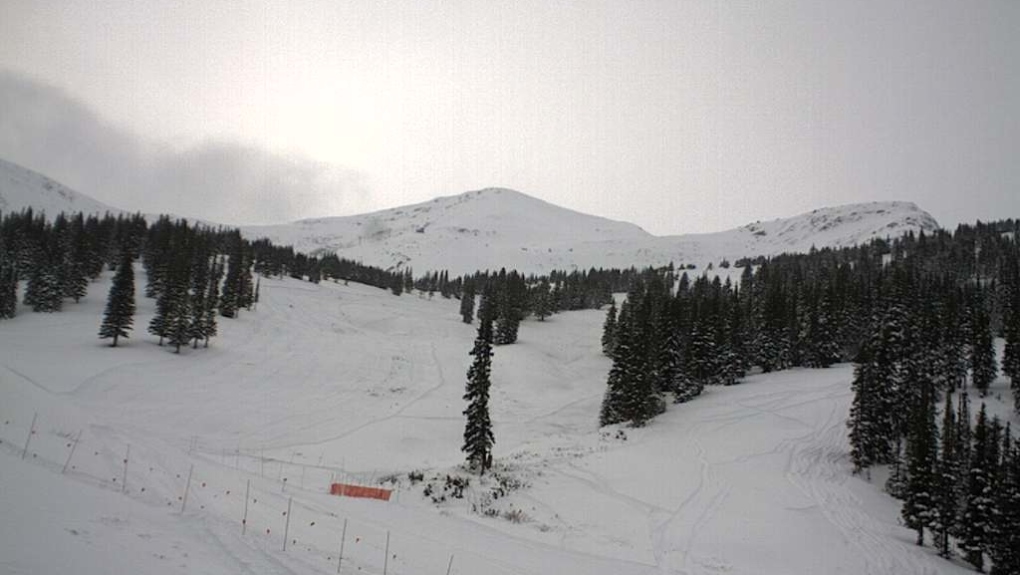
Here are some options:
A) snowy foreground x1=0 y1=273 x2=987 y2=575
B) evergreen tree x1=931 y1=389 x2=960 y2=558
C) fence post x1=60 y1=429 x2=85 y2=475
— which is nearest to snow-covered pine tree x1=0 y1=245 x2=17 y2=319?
snowy foreground x1=0 y1=273 x2=987 y2=575

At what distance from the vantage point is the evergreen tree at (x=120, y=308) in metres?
63.2

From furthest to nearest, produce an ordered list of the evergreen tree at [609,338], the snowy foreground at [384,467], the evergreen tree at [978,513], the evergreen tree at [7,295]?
the evergreen tree at [609,338] → the evergreen tree at [7,295] → the evergreen tree at [978,513] → the snowy foreground at [384,467]

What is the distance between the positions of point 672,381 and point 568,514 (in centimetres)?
3970

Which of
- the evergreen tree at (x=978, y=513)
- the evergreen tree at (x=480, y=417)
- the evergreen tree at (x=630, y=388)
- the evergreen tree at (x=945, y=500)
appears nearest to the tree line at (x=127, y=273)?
the evergreen tree at (x=480, y=417)

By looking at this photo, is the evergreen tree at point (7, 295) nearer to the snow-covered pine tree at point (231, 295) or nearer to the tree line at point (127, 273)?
the tree line at point (127, 273)

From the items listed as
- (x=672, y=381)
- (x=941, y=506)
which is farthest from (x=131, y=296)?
(x=941, y=506)

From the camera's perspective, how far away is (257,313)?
98.6 m

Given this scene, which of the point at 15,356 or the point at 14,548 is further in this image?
the point at 15,356

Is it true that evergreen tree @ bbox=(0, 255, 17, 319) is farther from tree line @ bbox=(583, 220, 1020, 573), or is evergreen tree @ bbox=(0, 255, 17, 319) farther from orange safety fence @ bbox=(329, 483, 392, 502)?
tree line @ bbox=(583, 220, 1020, 573)

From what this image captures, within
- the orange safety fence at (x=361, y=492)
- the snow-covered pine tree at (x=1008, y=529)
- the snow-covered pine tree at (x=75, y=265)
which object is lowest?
the orange safety fence at (x=361, y=492)

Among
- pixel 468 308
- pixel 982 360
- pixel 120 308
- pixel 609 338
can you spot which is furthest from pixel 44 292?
pixel 982 360

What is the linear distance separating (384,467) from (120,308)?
153 feet

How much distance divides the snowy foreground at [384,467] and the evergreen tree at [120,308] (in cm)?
272

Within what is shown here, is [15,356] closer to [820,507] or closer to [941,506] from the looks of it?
[820,507]
